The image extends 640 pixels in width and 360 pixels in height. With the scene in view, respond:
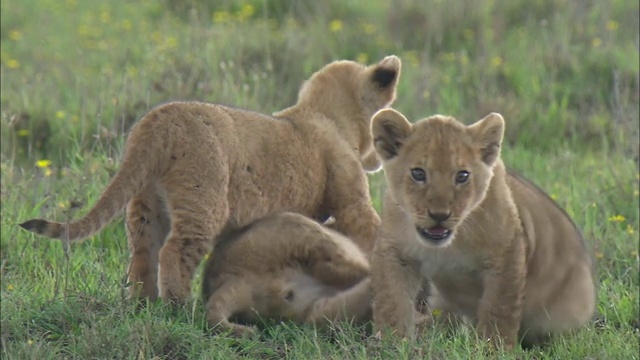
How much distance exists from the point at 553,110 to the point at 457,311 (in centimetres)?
439

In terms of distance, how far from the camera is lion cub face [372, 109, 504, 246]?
5.00 m

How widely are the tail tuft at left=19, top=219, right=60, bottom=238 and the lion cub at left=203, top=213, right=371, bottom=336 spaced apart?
698mm

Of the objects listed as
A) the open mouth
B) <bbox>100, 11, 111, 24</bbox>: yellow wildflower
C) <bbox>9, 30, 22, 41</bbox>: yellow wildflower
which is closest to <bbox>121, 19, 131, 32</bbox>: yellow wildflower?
<bbox>100, 11, 111, 24</bbox>: yellow wildflower

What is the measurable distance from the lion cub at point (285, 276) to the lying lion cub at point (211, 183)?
133mm

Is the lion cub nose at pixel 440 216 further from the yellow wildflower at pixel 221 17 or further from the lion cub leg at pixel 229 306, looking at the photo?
the yellow wildflower at pixel 221 17

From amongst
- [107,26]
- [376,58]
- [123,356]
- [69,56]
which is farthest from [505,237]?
[107,26]

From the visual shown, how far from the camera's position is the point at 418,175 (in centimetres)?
510

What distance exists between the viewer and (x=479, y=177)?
202 inches

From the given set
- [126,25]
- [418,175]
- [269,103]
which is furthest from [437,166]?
[126,25]

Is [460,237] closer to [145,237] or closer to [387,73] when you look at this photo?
[145,237]

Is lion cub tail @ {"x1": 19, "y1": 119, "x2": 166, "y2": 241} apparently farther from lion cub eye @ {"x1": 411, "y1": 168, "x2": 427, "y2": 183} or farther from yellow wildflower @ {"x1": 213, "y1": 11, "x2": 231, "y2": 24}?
yellow wildflower @ {"x1": 213, "y1": 11, "x2": 231, "y2": 24}

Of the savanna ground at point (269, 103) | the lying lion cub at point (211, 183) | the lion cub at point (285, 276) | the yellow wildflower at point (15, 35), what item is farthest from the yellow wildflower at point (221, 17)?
the lion cub at point (285, 276)

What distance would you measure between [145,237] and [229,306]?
0.54 meters

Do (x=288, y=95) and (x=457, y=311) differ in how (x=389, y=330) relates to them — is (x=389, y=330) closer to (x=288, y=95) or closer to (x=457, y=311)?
(x=457, y=311)
